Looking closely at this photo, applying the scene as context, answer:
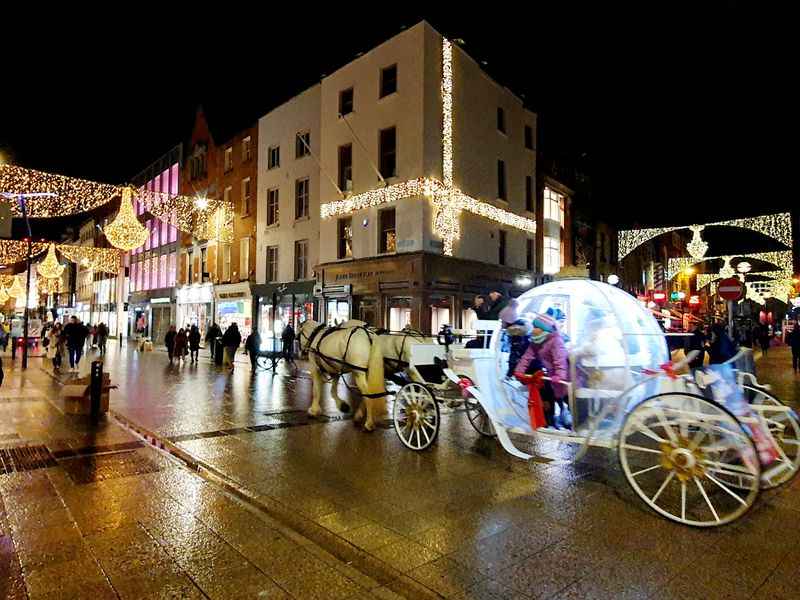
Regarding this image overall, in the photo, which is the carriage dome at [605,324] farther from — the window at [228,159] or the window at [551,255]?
the window at [228,159]

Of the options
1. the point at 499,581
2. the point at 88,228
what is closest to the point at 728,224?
the point at 499,581

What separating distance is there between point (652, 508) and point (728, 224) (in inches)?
664

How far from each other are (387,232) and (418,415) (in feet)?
52.2

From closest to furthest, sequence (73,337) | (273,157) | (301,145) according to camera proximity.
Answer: (73,337) → (301,145) → (273,157)

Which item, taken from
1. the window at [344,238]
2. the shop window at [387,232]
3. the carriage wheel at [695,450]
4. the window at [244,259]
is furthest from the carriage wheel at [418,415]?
the window at [244,259]

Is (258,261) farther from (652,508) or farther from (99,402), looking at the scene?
(652,508)

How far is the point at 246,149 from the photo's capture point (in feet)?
98.2

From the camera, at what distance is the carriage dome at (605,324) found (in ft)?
18.0

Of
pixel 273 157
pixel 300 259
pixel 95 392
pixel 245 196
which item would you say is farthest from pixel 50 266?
pixel 95 392

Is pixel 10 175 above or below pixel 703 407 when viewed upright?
above

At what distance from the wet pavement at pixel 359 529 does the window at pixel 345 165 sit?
1773 cm

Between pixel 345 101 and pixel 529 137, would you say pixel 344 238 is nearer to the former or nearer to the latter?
pixel 345 101

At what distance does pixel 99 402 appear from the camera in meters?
9.04

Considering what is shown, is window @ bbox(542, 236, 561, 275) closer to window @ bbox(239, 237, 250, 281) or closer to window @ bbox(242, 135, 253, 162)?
window @ bbox(239, 237, 250, 281)
